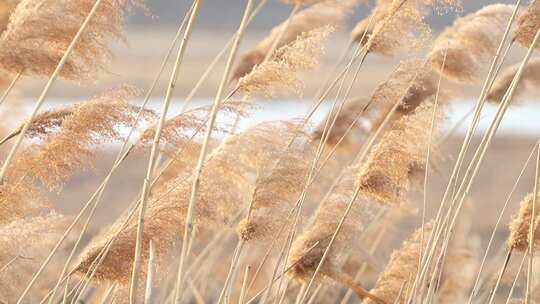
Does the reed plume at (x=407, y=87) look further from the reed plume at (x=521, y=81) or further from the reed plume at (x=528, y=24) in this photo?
the reed plume at (x=528, y=24)

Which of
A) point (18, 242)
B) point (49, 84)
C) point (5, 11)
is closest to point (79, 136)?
point (49, 84)

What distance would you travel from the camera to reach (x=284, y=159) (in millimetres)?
3223

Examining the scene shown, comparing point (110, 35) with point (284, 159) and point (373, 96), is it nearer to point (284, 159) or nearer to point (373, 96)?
point (284, 159)

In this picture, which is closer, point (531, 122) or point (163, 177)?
point (163, 177)

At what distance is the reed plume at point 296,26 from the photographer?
4449 millimetres

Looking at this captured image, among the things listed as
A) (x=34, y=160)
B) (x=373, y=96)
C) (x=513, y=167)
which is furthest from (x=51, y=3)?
(x=513, y=167)

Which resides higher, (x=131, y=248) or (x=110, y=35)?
(x=110, y=35)

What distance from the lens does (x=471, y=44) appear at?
371 centimetres

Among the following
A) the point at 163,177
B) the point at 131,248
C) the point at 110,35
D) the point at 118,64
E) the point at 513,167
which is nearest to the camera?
the point at 131,248

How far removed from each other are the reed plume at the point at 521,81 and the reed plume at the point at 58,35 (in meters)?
1.35

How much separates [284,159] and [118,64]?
20.5 m

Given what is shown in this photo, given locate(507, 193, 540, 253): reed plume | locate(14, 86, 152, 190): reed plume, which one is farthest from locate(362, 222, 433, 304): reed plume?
locate(14, 86, 152, 190): reed plume

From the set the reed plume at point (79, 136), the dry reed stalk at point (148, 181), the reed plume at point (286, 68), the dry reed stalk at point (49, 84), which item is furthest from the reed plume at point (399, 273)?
the dry reed stalk at point (49, 84)

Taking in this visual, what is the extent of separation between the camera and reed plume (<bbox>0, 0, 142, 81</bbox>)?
2.91 m
